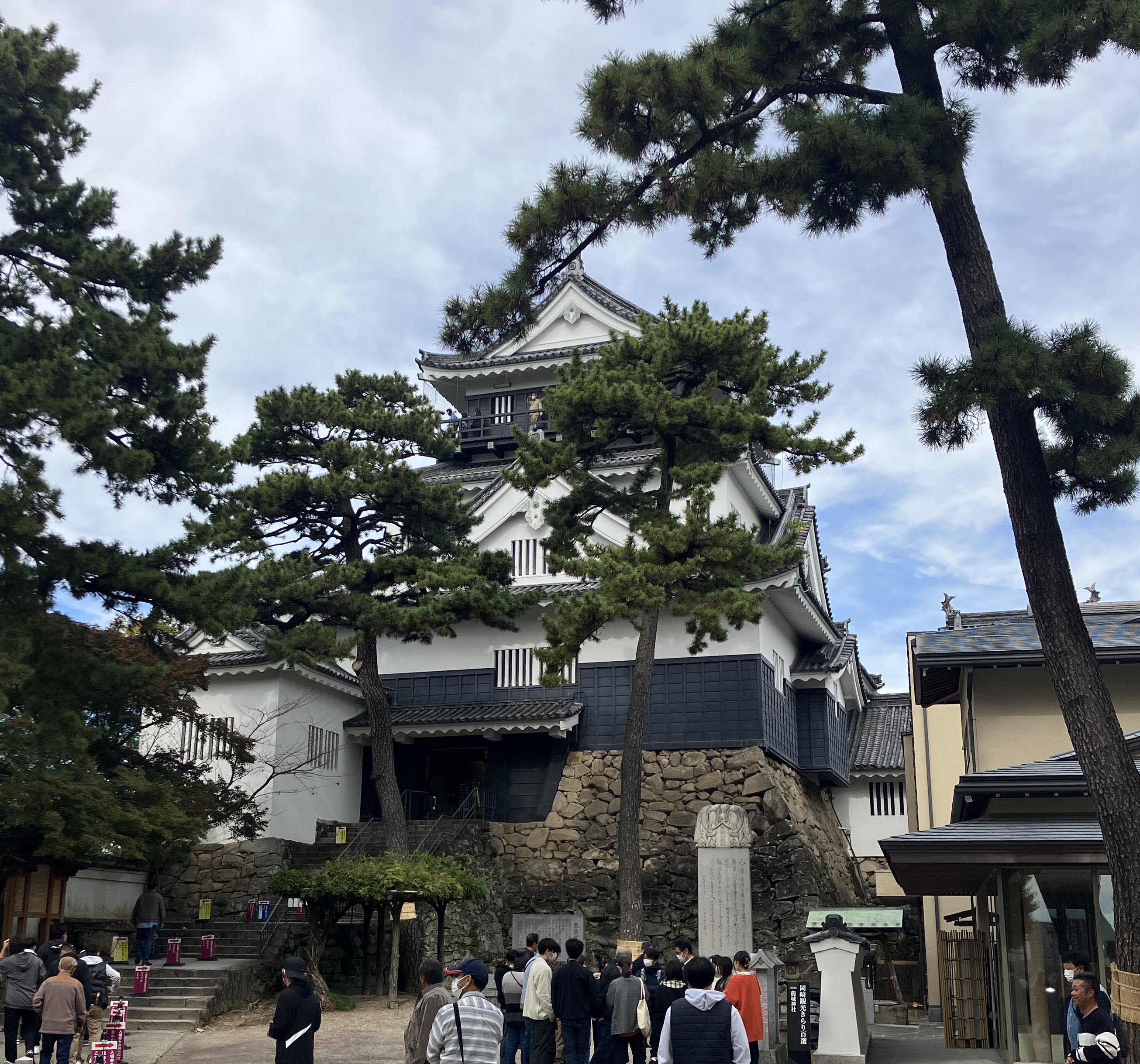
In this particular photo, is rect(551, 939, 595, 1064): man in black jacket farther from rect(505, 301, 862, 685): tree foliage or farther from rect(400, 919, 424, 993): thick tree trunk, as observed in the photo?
rect(400, 919, 424, 993): thick tree trunk

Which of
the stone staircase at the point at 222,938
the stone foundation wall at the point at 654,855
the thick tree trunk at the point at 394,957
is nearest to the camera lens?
the thick tree trunk at the point at 394,957

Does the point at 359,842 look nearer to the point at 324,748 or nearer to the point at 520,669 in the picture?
the point at 324,748

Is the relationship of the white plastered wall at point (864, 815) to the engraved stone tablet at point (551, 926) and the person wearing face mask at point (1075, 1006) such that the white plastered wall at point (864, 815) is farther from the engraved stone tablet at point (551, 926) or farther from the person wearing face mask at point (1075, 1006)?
the person wearing face mask at point (1075, 1006)

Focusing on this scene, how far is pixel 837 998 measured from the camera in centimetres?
1392

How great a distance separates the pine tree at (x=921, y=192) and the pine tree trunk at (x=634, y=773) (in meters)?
12.4

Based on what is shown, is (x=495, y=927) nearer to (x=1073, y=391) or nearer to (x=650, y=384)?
(x=650, y=384)

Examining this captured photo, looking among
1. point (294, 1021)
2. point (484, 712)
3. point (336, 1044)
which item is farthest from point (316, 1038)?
point (484, 712)

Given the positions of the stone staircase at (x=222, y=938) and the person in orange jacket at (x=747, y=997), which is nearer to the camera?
the person in orange jacket at (x=747, y=997)

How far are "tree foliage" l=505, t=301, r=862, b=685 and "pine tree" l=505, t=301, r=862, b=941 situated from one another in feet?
0.09

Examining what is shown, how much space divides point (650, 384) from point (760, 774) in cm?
961

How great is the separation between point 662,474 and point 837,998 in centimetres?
1077

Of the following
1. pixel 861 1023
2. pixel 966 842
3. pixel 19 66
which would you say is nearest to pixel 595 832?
pixel 861 1023

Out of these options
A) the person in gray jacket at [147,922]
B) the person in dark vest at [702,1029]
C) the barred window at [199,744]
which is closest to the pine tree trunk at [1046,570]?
the person in dark vest at [702,1029]

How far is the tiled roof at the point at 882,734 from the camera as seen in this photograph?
34.9 m
